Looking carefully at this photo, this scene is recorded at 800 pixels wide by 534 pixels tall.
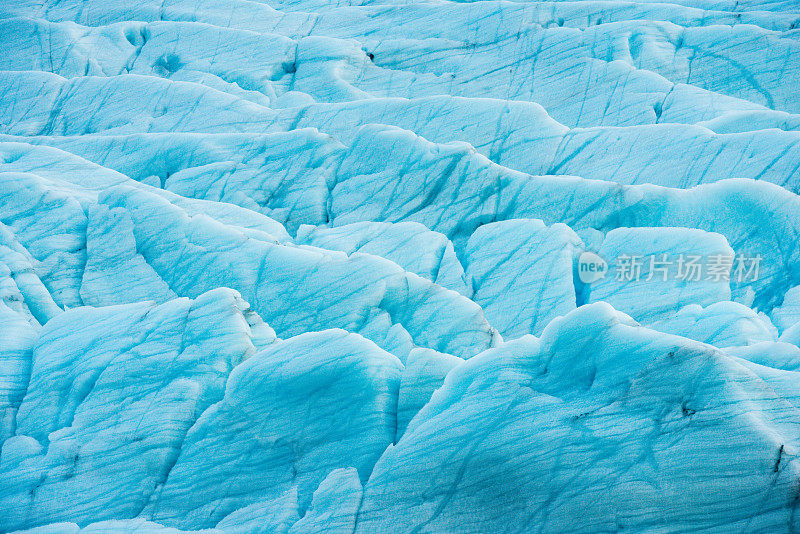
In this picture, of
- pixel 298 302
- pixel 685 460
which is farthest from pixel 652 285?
pixel 298 302

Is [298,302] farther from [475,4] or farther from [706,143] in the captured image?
[475,4]

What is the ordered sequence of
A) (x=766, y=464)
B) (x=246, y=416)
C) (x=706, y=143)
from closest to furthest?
(x=766, y=464) < (x=246, y=416) < (x=706, y=143)

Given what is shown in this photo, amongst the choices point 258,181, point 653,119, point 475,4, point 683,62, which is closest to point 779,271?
point 653,119

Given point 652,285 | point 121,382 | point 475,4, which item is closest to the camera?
point 121,382

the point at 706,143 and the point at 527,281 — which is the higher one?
the point at 706,143

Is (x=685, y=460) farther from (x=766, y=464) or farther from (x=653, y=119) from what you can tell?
(x=653, y=119)

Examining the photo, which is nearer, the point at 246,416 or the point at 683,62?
the point at 246,416

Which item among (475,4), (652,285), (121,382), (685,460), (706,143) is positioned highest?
(475,4)
